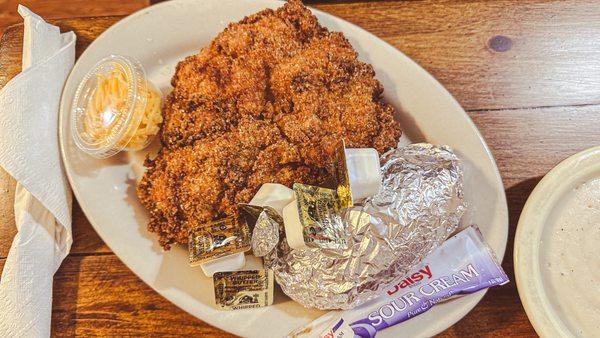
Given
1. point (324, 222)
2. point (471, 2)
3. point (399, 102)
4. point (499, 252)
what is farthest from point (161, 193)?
point (471, 2)

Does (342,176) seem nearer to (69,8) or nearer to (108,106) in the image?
(108,106)

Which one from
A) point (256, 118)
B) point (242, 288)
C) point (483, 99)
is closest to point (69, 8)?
point (256, 118)

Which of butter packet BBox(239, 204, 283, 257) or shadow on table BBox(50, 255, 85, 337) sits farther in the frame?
shadow on table BBox(50, 255, 85, 337)

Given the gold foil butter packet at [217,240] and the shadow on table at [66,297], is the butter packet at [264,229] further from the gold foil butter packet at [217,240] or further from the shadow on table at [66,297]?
the shadow on table at [66,297]

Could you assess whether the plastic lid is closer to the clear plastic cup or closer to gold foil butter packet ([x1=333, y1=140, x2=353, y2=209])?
the clear plastic cup

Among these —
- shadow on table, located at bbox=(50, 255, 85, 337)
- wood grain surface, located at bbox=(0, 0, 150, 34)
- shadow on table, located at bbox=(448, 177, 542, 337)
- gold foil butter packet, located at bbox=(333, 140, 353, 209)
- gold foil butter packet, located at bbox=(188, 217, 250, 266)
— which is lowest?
shadow on table, located at bbox=(50, 255, 85, 337)

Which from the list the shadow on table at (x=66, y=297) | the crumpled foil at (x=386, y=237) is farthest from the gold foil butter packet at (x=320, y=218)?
the shadow on table at (x=66, y=297)

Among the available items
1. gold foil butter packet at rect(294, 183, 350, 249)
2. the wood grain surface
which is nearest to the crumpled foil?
gold foil butter packet at rect(294, 183, 350, 249)

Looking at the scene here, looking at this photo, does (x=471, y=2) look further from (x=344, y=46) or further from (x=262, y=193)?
(x=262, y=193)
